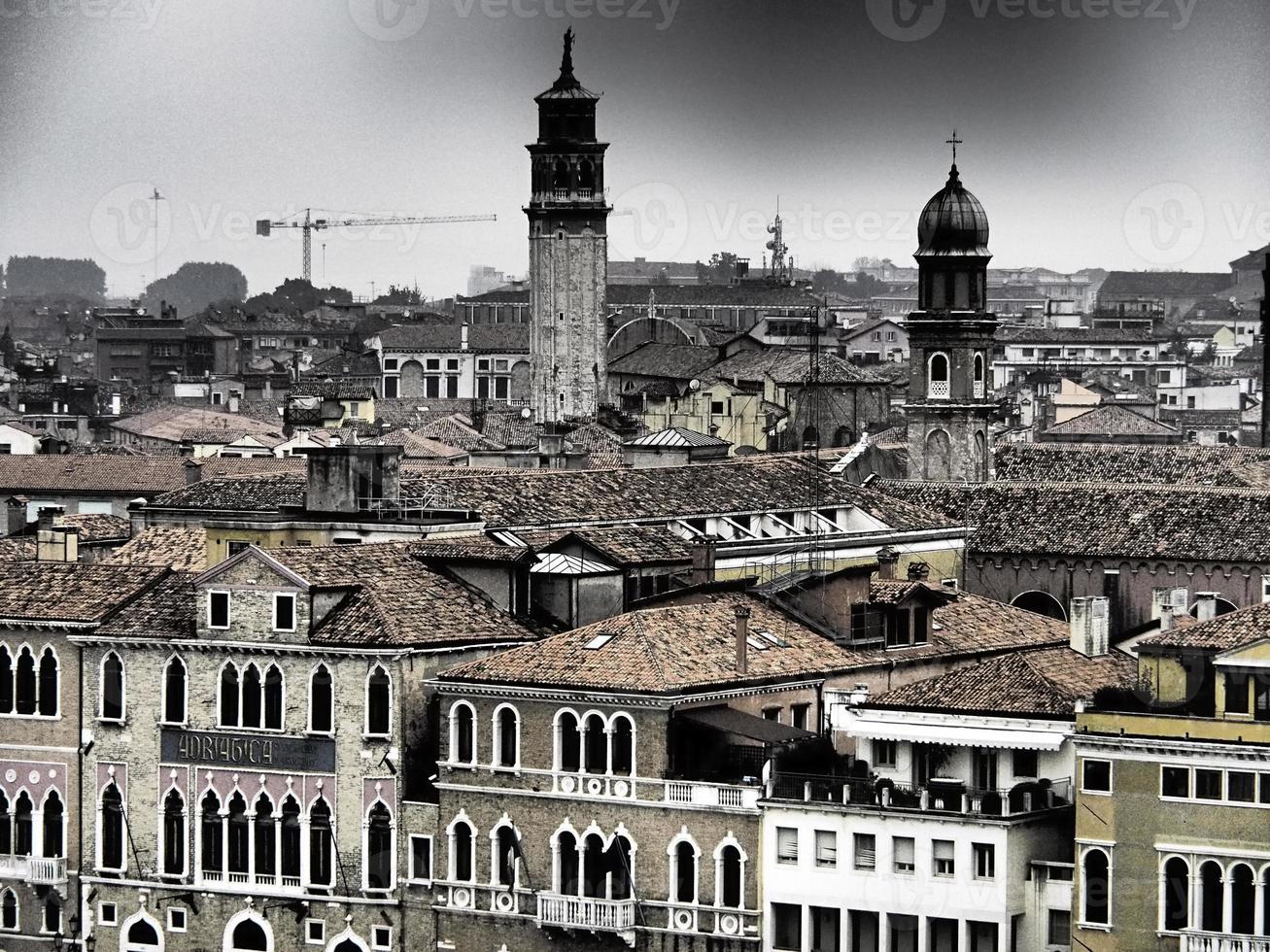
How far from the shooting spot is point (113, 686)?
1822 inches

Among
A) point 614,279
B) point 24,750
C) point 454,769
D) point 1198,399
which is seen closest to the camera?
point 454,769

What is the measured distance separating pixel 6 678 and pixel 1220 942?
1616cm

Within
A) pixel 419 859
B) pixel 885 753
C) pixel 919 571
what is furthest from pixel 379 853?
pixel 919 571

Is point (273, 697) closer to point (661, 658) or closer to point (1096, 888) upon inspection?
point (661, 658)

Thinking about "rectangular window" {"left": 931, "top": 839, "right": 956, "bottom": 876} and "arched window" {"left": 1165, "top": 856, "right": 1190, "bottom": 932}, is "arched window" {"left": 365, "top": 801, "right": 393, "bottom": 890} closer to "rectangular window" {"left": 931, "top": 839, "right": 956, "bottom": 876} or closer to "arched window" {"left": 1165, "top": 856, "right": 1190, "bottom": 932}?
"rectangular window" {"left": 931, "top": 839, "right": 956, "bottom": 876}

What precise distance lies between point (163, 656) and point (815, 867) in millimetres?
9041

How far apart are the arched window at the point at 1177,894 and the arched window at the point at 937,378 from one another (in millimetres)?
33301

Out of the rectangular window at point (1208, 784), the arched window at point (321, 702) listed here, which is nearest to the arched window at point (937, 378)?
the arched window at point (321, 702)

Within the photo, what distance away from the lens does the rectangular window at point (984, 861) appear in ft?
130

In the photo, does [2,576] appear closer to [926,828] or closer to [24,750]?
[24,750]

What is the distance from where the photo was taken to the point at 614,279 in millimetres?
168000

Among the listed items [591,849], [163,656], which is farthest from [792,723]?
[163,656]

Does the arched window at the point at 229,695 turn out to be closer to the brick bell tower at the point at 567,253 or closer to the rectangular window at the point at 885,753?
the rectangular window at the point at 885,753

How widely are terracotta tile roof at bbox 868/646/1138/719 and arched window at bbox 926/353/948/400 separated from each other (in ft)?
91.1
